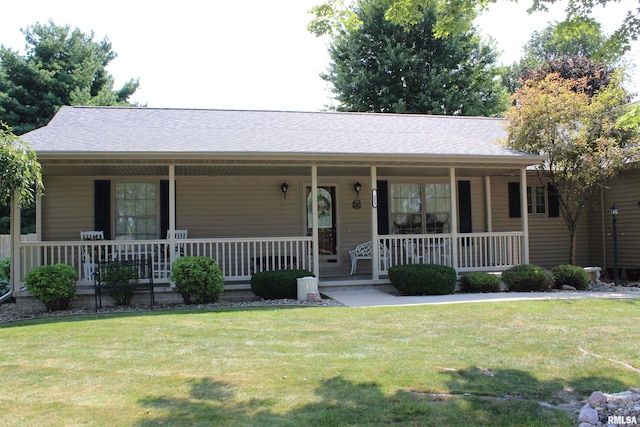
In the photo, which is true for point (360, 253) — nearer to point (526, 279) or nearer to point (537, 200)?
point (526, 279)

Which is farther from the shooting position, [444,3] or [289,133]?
[289,133]

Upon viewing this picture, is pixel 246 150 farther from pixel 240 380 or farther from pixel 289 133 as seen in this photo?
pixel 240 380

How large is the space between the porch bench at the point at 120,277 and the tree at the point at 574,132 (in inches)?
316

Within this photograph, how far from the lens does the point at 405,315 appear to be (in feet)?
24.5

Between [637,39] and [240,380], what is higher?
[637,39]

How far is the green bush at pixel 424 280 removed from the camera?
9.51 m

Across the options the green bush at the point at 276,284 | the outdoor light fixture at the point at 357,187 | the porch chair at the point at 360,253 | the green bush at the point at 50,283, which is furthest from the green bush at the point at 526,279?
the green bush at the point at 50,283

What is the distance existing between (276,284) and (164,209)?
3581mm

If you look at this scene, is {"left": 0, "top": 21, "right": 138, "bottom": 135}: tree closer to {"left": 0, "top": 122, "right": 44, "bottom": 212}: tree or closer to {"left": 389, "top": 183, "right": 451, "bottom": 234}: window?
{"left": 0, "top": 122, "right": 44, "bottom": 212}: tree

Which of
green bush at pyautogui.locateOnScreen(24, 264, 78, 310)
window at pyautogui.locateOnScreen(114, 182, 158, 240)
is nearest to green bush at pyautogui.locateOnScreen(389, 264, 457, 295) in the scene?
window at pyautogui.locateOnScreen(114, 182, 158, 240)

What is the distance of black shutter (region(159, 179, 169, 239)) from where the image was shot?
11.3m

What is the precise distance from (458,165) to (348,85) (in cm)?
1416

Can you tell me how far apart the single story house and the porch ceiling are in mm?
37

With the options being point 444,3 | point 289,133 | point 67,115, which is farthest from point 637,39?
point 67,115
